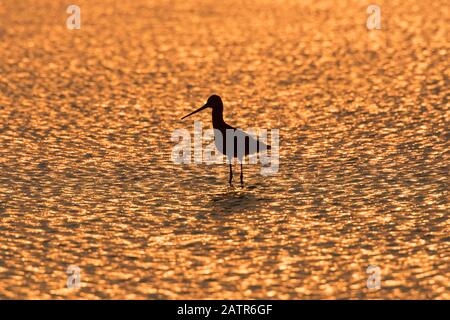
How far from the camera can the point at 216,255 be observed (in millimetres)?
17641

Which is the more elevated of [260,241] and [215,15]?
[215,15]

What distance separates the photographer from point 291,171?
23.4m

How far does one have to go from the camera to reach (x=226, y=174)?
23.4 m

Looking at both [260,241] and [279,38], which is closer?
[260,241]

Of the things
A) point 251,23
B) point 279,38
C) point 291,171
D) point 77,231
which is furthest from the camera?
point 251,23

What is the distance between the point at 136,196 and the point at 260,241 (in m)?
4.04

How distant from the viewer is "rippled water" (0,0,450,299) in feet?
55.2

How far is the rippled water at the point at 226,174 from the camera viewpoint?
1683 cm

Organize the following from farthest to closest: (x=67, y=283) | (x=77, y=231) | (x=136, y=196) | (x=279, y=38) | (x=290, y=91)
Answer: (x=279, y=38) → (x=290, y=91) → (x=136, y=196) → (x=77, y=231) → (x=67, y=283)
